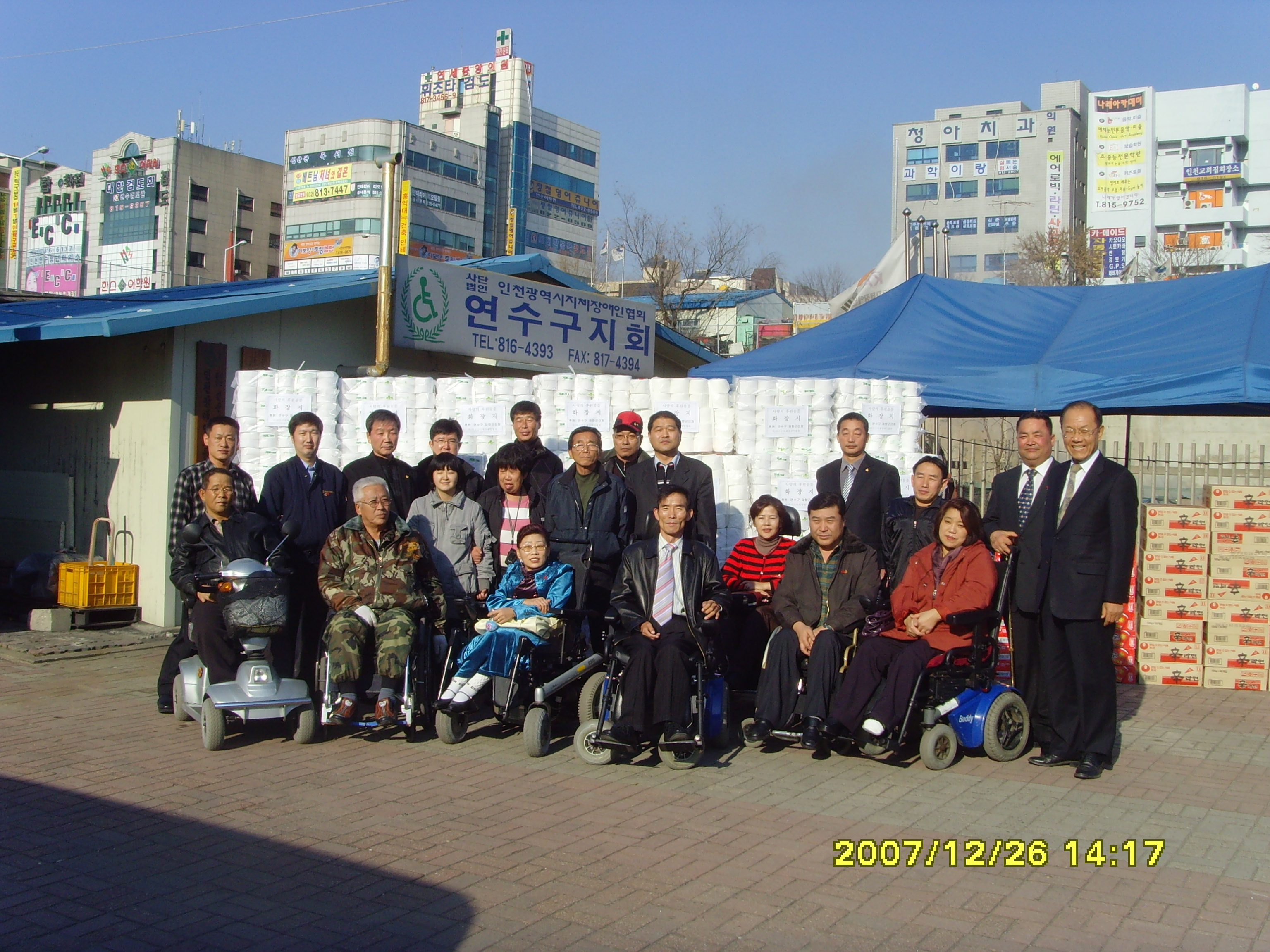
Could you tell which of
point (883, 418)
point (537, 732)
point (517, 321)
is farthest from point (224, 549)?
point (517, 321)

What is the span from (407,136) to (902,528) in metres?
81.3

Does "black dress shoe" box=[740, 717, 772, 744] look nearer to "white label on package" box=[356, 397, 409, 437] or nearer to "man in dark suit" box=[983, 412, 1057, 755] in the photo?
"man in dark suit" box=[983, 412, 1057, 755]

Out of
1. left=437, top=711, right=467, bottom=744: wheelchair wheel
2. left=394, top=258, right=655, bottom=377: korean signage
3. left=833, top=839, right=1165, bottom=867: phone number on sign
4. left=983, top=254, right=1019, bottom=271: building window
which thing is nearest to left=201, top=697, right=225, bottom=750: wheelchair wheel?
left=437, top=711, right=467, bottom=744: wheelchair wheel

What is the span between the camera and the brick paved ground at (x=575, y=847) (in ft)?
13.2

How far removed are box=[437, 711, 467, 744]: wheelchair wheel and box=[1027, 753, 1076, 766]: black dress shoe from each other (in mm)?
3300

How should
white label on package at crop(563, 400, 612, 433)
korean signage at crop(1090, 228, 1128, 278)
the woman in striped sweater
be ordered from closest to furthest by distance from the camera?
the woman in striped sweater < white label on package at crop(563, 400, 612, 433) < korean signage at crop(1090, 228, 1128, 278)

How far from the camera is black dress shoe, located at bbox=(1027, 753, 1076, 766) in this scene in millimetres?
6434

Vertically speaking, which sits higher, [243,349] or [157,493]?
[243,349]

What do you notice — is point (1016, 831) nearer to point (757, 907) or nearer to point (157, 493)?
point (757, 907)

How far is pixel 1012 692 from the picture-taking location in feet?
21.8

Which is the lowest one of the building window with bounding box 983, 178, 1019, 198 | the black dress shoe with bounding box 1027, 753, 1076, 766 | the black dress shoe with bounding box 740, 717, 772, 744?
the black dress shoe with bounding box 1027, 753, 1076, 766

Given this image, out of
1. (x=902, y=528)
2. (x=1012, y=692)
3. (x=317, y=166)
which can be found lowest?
(x=1012, y=692)

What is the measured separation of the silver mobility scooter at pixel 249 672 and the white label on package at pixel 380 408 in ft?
9.65

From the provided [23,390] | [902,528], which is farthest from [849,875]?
[23,390]
